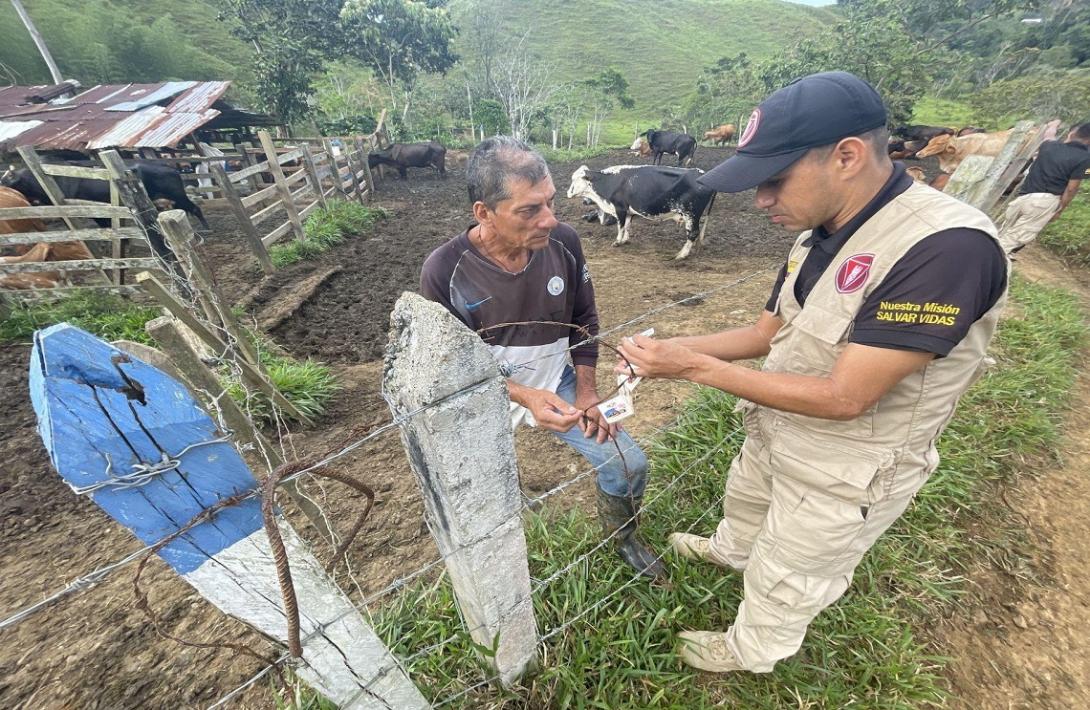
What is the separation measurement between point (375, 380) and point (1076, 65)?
1701 inches

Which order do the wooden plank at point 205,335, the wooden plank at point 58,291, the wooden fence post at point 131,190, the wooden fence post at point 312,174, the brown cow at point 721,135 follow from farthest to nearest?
the brown cow at point 721,135 → the wooden fence post at point 312,174 → the wooden plank at point 58,291 → the wooden fence post at point 131,190 → the wooden plank at point 205,335

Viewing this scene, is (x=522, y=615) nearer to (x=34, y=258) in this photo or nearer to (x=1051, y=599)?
(x=1051, y=599)

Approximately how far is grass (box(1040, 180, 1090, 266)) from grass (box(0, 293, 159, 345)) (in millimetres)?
12472

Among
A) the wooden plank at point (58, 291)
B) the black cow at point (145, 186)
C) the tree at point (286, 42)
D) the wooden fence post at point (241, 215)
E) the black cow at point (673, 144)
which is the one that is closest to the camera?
the wooden plank at point (58, 291)

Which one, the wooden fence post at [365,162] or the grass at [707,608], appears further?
the wooden fence post at [365,162]

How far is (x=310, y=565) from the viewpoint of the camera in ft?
3.37

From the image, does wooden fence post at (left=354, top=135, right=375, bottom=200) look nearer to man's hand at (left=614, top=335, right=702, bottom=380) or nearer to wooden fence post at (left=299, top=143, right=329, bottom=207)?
wooden fence post at (left=299, top=143, right=329, bottom=207)

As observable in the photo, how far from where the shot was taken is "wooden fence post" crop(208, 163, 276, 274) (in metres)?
5.41

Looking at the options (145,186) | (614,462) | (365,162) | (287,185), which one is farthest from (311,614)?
(365,162)

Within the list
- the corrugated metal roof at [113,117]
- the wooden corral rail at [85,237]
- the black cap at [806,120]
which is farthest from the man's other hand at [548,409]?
the corrugated metal roof at [113,117]

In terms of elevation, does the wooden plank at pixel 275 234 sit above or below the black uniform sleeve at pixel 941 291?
below

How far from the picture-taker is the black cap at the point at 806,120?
4.01ft

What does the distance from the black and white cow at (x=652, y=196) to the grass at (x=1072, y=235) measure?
5456 mm

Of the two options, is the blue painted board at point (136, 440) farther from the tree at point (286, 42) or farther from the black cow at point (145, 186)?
the tree at point (286, 42)
